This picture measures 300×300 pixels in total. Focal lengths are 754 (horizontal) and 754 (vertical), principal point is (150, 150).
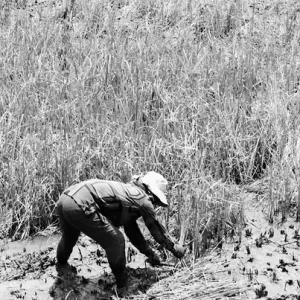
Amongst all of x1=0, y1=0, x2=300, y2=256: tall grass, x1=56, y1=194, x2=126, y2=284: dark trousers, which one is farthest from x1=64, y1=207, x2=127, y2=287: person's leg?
x1=0, y1=0, x2=300, y2=256: tall grass

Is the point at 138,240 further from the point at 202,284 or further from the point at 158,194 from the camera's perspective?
the point at 202,284

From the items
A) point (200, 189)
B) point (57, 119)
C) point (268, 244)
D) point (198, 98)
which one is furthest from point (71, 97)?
point (268, 244)

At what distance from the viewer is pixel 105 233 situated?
589 cm

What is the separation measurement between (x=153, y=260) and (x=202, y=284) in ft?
1.53

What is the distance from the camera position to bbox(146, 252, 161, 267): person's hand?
6316mm

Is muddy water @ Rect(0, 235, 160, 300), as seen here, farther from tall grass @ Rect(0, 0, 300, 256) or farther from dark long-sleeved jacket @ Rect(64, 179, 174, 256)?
dark long-sleeved jacket @ Rect(64, 179, 174, 256)

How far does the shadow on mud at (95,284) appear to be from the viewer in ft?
20.1

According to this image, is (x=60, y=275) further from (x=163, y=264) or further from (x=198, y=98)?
(x=198, y=98)

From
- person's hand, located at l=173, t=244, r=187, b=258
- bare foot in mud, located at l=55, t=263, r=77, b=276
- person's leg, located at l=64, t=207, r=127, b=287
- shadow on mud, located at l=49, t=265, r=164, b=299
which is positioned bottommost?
shadow on mud, located at l=49, t=265, r=164, b=299

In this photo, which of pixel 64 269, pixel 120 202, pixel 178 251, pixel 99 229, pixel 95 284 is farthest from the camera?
pixel 64 269

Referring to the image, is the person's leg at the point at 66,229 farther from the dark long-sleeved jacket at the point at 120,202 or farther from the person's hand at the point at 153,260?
the person's hand at the point at 153,260

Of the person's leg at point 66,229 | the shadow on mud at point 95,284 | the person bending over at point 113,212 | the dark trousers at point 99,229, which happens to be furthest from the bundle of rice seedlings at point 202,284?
the person's leg at point 66,229

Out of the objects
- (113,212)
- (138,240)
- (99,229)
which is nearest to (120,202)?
(113,212)

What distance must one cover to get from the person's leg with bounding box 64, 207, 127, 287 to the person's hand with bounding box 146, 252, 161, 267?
39 cm
